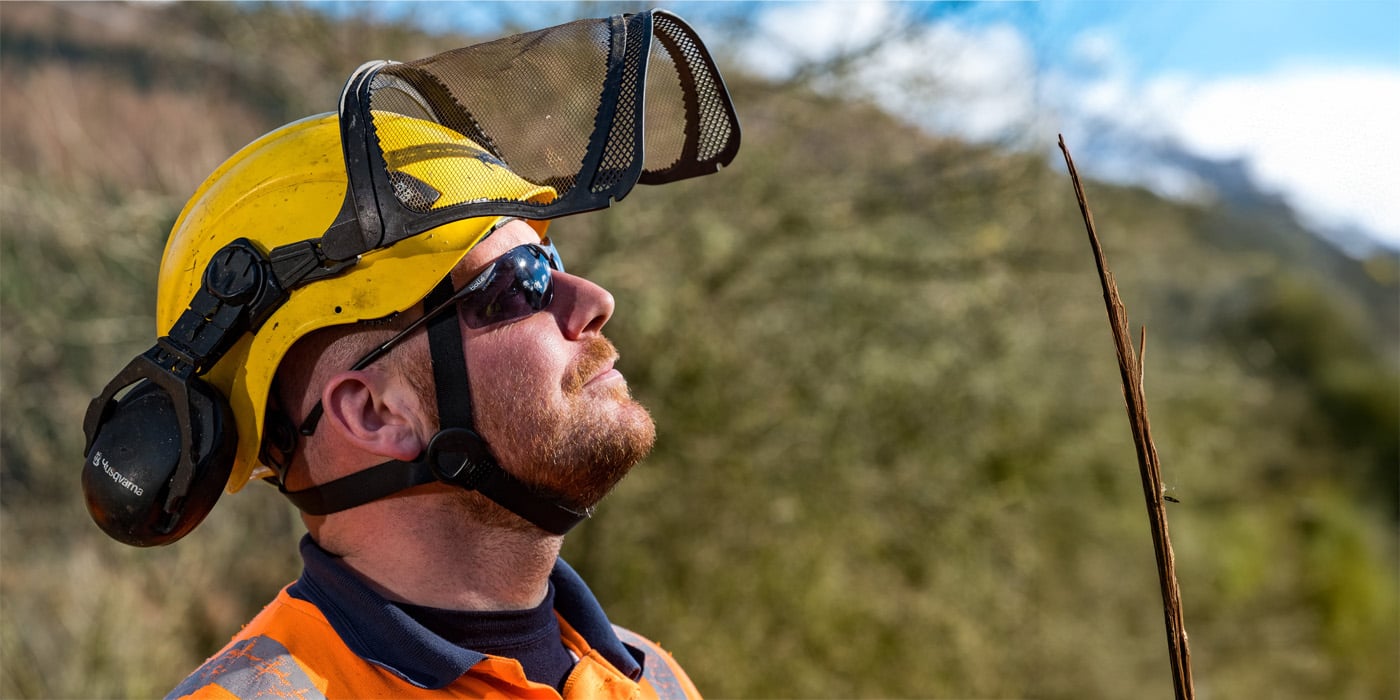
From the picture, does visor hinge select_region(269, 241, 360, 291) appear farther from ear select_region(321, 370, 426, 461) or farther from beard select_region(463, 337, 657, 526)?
beard select_region(463, 337, 657, 526)

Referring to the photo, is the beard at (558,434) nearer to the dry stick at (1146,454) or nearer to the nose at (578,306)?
the nose at (578,306)

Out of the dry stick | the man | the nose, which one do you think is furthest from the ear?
the dry stick

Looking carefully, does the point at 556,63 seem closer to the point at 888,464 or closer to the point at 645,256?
the point at 645,256

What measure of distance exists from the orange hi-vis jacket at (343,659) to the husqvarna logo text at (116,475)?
12.7 inches

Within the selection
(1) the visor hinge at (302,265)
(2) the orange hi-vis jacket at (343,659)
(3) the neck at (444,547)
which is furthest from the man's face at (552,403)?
(2) the orange hi-vis jacket at (343,659)

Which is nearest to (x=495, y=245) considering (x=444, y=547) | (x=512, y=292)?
(x=512, y=292)

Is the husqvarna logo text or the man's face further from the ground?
the man's face

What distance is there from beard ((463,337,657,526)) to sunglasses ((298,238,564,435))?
13 cm

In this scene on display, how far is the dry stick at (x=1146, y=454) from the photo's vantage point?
1339 millimetres

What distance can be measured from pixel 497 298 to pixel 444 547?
476 mm

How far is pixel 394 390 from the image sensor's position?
207 cm

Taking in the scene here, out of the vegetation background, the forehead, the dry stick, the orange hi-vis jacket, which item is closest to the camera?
the dry stick

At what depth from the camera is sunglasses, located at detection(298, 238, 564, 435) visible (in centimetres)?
207

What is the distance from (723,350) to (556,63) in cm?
555
